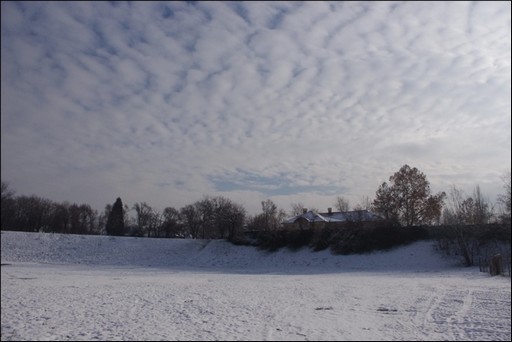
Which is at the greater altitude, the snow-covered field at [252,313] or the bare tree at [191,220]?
the bare tree at [191,220]

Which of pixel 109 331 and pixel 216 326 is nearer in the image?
pixel 109 331

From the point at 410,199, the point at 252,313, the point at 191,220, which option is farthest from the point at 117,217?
the point at 191,220

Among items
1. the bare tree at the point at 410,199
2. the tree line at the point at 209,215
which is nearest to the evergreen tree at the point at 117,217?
the tree line at the point at 209,215

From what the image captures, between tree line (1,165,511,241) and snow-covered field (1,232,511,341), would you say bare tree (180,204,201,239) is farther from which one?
snow-covered field (1,232,511,341)

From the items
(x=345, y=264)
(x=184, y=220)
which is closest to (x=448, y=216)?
(x=345, y=264)

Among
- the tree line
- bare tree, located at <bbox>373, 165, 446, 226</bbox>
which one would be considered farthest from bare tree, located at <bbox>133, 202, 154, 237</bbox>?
bare tree, located at <bbox>373, 165, 446, 226</bbox>

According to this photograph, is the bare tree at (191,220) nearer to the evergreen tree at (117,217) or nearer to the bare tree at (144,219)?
the bare tree at (144,219)

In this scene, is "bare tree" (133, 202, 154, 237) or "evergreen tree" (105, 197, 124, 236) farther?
"bare tree" (133, 202, 154, 237)

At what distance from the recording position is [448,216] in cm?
4434

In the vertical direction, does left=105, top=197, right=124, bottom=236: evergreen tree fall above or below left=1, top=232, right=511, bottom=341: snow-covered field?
above

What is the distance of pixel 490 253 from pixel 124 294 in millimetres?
37376

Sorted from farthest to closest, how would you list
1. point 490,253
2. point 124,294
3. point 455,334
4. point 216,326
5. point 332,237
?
point 332,237, point 490,253, point 124,294, point 216,326, point 455,334

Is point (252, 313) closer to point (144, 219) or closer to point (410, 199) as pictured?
point (410, 199)

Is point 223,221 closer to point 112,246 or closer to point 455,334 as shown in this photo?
point 112,246
